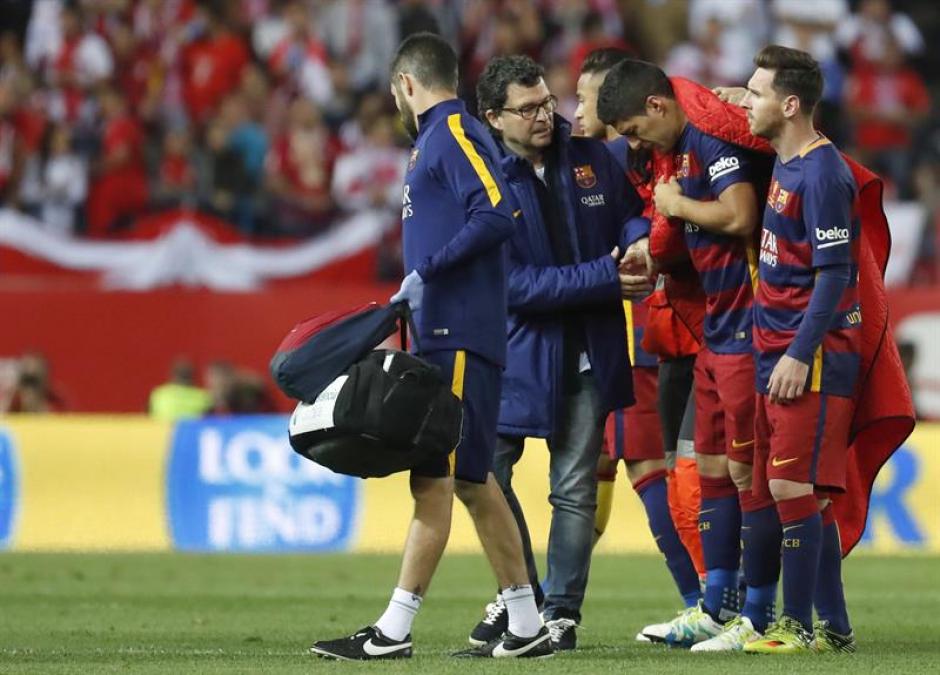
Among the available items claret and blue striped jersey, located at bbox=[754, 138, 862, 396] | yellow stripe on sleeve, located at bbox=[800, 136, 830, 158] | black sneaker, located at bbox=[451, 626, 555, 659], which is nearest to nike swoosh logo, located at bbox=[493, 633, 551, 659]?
black sneaker, located at bbox=[451, 626, 555, 659]

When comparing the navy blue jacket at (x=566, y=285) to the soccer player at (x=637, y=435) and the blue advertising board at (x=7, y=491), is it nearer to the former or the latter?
the soccer player at (x=637, y=435)

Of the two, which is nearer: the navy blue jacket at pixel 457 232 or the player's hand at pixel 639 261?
the navy blue jacket at pixel 457 232

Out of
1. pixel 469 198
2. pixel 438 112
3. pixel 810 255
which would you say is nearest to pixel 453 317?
pixel 469 198

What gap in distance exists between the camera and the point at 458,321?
278 inches

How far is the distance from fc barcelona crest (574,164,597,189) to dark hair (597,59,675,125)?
39 cm

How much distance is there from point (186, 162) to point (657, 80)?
10.5 metres

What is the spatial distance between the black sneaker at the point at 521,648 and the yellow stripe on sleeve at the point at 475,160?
1.59 metres

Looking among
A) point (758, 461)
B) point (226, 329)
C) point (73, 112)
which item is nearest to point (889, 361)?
point (758, 461)

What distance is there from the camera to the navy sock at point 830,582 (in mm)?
7258

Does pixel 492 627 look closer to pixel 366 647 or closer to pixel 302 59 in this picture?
pixel 366 647

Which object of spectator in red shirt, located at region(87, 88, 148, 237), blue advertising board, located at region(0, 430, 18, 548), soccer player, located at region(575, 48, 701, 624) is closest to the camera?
soccer player, located at region(575, 48, 701, 624)

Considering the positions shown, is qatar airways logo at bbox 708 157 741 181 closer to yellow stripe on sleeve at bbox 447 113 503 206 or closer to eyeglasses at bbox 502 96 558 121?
eyeglasses at bbox 502 96 558 121

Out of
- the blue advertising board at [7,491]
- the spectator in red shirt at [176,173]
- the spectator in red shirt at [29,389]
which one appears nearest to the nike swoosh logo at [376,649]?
the blue advertising board at [7,491]

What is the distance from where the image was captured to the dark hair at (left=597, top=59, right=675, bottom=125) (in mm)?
7543
